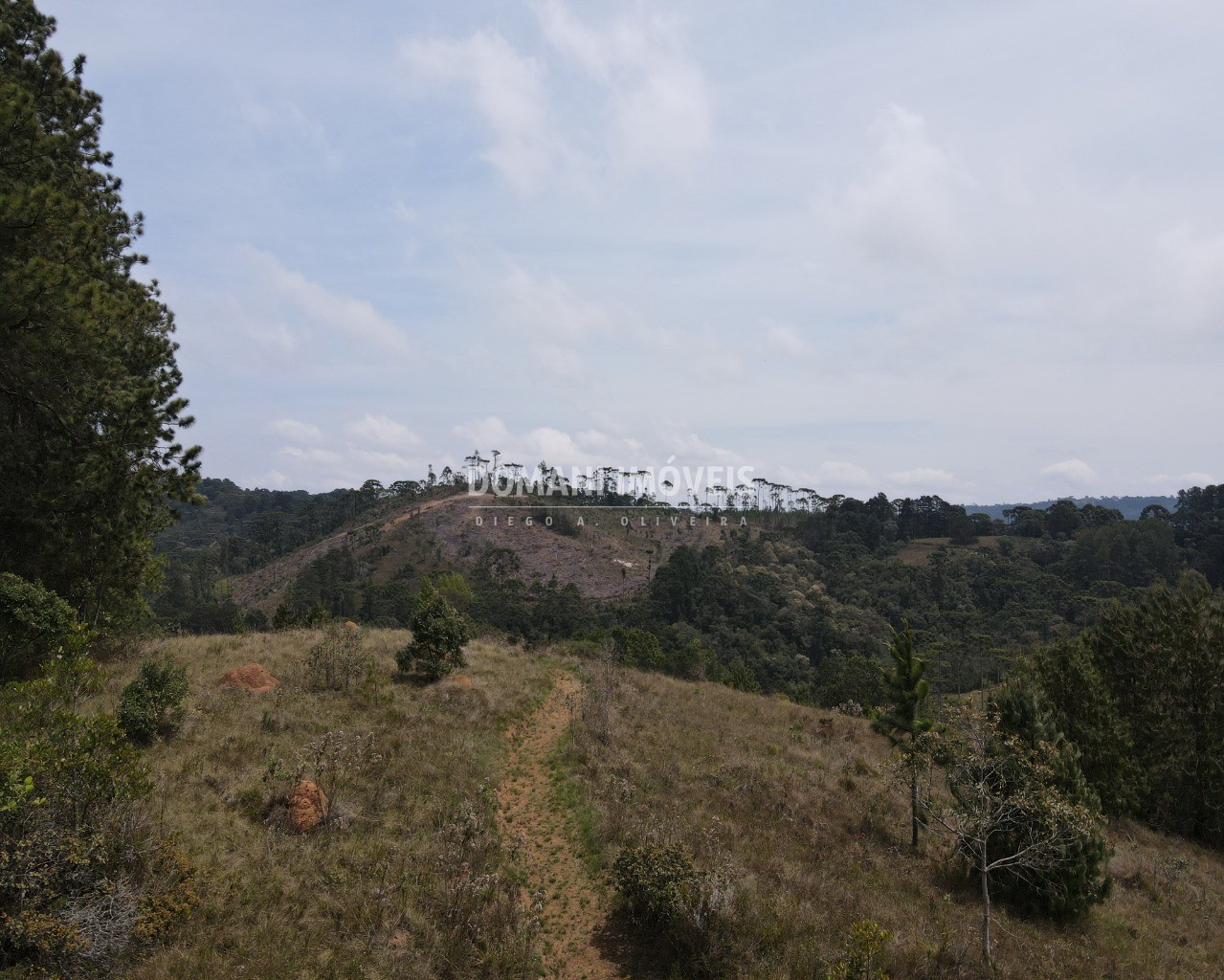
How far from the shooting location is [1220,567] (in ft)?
327

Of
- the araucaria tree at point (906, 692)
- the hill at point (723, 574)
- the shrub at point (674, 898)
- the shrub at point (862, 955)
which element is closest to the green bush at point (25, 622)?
the shrub at point (674, 898)

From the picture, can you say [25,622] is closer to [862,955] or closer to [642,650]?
[862,955]

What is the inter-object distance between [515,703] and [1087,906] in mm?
15510

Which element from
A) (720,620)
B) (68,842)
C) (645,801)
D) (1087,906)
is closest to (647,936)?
(645,801)

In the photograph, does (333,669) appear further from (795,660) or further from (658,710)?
(795,660)

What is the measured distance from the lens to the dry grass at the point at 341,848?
25.4 feet

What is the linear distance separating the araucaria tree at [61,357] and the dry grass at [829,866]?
12.0 m

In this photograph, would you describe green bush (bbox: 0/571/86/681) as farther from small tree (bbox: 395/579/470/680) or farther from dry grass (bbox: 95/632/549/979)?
small tree (bbox: 395/579/470/680)

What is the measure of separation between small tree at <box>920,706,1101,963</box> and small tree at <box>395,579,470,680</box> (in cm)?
1508

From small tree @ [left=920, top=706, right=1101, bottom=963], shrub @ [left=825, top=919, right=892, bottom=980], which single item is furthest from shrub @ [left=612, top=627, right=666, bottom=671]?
shrub @ [left=825, top=919, right=892, bottom=980]

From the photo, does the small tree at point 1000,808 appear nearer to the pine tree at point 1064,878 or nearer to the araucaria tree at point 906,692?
the pine tree at point 1064,878

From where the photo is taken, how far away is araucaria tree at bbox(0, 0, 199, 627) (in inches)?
392

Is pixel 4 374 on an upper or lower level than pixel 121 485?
upper

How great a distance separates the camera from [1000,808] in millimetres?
9953
